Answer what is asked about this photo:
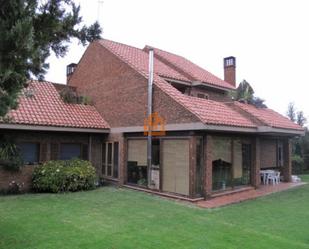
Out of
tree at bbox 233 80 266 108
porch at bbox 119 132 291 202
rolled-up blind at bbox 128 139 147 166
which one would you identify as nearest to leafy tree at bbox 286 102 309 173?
tree at bbox 233 80 266 108

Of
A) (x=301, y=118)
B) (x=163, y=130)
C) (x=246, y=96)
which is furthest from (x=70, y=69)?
(x=301, y=118)

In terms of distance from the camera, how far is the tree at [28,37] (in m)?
4.25

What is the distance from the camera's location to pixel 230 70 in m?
21.3

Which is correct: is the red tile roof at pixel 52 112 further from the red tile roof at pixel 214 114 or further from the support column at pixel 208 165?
the support column at pixel 208 165

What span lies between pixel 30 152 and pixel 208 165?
8056 millimetres

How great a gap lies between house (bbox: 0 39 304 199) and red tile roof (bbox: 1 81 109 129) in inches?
2.0

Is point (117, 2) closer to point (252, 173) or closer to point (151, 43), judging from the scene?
point (252, 173)

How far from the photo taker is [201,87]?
16.4 meters

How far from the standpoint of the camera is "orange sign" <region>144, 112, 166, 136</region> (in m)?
11.7

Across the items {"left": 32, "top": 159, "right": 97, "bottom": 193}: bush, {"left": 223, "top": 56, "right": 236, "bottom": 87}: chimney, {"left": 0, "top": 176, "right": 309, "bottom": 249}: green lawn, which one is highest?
{"left": 223, "top": 56, "right": 236, "bottom": 87}: chimney

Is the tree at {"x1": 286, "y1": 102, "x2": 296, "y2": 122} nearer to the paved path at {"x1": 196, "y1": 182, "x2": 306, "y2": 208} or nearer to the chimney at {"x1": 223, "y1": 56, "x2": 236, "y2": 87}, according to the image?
the chimney at {"x1": 223, "y1": 56, "x2": 236, "y2": 87}

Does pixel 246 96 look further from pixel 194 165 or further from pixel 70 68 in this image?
pixel 70 68

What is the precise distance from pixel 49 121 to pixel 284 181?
13620 millimetres

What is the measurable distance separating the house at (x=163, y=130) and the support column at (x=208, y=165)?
0.12ft
